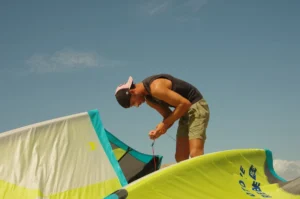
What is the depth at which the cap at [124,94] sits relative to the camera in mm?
5293

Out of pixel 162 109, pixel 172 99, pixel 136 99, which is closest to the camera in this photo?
pixel 172 99

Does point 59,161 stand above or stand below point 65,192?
above

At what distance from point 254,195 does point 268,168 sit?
148cm

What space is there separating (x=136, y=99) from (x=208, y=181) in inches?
66.0

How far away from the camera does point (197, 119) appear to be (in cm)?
536

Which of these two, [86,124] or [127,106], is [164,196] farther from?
[86,124]

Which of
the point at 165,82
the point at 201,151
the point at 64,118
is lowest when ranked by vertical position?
the point at 201,151

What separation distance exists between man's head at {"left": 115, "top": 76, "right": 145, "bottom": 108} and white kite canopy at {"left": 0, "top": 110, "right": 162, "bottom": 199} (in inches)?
37.1

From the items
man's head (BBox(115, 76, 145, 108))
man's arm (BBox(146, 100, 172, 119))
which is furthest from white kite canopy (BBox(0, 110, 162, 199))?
man's arm (BBox(146, 100, 172, 119))

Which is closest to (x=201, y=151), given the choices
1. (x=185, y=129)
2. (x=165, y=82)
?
(x=185, y=129)

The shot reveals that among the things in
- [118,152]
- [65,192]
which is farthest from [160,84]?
[118,152]

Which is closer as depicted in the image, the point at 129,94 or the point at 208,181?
the point at 208,181

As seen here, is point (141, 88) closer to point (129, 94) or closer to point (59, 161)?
point (129, 94)

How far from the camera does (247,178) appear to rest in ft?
15.8
